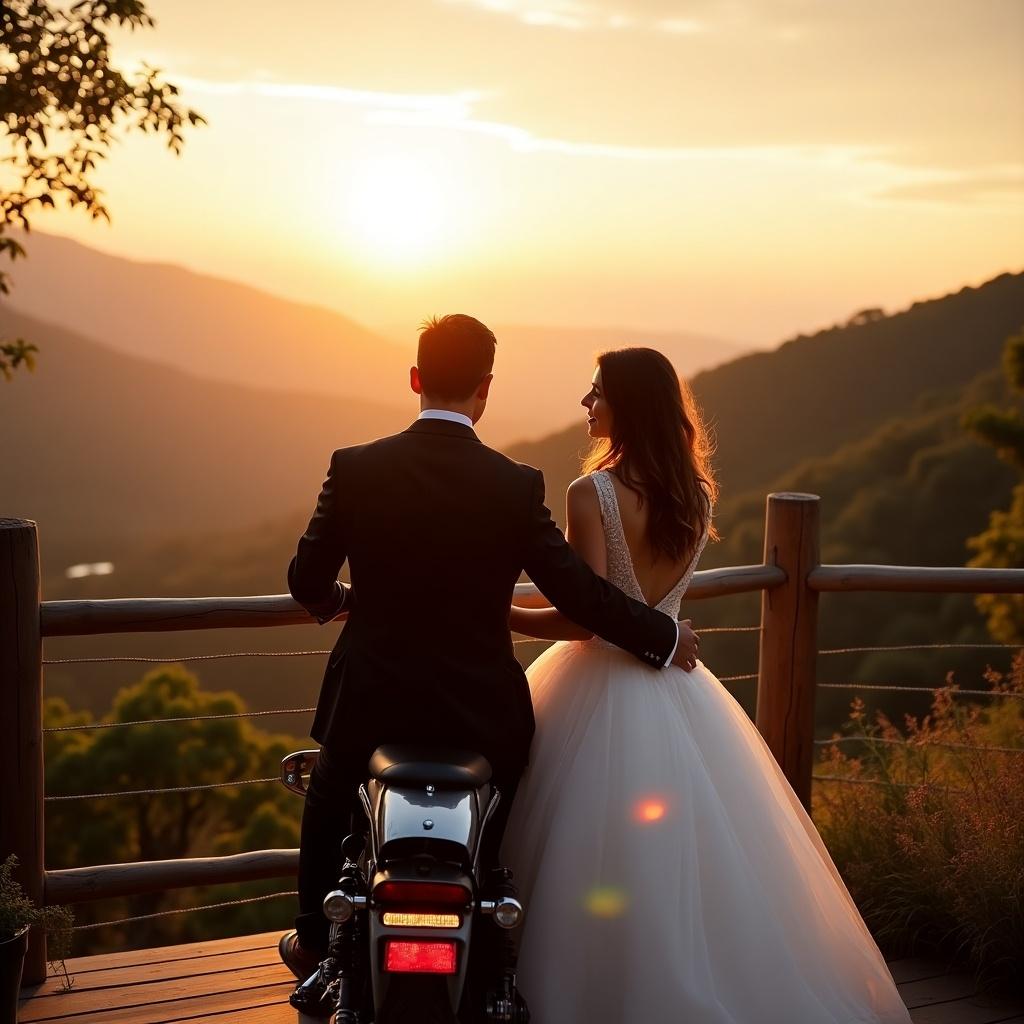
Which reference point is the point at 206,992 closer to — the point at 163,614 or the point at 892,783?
the point at 163,614

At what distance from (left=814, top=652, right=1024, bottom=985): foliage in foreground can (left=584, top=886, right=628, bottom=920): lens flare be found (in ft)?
5.03

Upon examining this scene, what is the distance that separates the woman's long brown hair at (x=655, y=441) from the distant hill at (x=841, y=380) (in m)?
58.2

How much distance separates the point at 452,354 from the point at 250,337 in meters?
103

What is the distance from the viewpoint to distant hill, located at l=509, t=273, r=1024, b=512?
2542 inches

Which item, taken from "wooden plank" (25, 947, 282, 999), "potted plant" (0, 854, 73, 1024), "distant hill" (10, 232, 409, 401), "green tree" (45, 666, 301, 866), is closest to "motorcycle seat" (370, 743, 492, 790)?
"potted plant" (0, 854, 73, 1024)

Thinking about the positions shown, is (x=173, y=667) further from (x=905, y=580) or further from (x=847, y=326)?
(x=847, y=326)

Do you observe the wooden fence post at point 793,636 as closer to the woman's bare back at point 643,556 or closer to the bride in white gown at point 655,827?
the bride in white gown at point 655,827

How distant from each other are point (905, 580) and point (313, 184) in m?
55.7

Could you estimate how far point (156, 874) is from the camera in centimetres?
419

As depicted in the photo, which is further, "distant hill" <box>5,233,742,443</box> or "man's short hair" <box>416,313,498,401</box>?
"distant hill" <box>5,233,742,443</box>

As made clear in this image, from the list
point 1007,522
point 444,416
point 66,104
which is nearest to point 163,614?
point 444,416

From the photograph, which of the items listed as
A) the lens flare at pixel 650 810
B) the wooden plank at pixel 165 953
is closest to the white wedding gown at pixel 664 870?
the lens flare at pixel 650 810

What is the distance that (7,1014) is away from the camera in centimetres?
335

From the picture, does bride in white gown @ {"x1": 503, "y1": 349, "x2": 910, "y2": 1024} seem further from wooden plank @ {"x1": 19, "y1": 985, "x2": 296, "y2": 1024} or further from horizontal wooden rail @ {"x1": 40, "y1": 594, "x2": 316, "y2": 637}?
wooden plank @ {"x1": 19, "y1": 985, "x2": 296, "y2": 1024}
